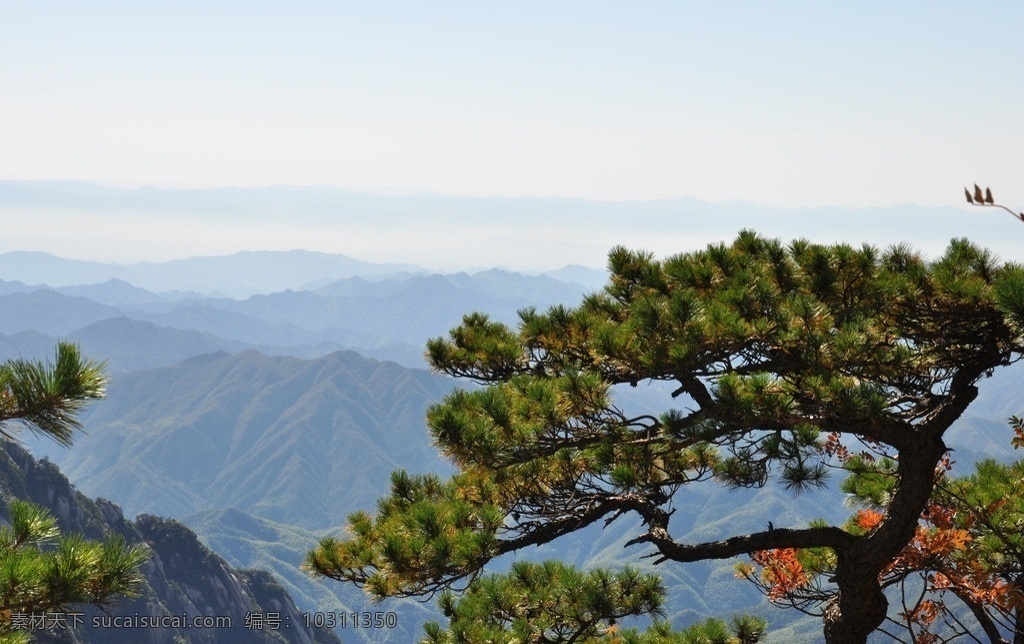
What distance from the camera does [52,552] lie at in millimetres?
6270

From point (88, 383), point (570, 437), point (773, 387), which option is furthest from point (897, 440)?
point (88, 383)

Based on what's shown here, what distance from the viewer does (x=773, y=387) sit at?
6.87 m

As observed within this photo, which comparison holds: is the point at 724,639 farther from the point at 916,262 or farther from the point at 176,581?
the point at 176,581

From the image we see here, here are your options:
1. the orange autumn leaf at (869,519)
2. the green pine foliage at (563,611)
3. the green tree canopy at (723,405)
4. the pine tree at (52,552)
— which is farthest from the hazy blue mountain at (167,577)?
the orange autumn leaf at (869,519)

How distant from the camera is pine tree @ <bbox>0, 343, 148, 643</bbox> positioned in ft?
18.7

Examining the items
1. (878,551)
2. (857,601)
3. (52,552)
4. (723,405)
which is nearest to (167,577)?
(52,552)

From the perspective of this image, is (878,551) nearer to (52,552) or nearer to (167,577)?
(52,552)

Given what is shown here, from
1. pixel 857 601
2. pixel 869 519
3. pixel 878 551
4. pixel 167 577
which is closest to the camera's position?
pixel 878 551

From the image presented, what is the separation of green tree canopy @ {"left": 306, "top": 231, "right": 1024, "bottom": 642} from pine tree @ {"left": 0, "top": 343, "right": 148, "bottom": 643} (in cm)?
233

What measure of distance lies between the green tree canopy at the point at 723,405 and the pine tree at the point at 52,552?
2.33 m

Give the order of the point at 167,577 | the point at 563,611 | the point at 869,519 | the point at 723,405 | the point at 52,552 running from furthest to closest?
1. the point at 167,577
2. the point at 563,611
3. the point at 869,519
4. the point at 723,405
5. the point at 52,552

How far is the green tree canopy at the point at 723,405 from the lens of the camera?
277 inches

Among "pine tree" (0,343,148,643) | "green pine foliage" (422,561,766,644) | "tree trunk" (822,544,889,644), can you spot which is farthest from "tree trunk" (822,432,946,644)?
"pine tree" (0,343,148,643)

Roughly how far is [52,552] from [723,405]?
209 inches
